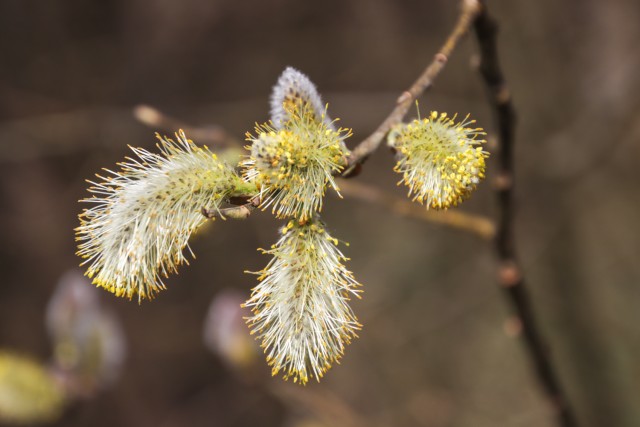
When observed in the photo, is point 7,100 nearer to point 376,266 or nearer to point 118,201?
point 376,266

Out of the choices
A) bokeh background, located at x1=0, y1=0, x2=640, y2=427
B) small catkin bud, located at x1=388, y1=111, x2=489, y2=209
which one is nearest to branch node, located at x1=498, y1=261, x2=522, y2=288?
small catkin bud, located at x1=388, y1=111, x2=489, y2=209

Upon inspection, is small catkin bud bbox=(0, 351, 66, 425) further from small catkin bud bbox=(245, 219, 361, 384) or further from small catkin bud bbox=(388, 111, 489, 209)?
small catkin bud bbox=(388, 111, 489, 209)

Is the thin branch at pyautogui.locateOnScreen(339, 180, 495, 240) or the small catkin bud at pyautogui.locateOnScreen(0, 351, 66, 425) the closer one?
the thin branch at pyautogui.locateOnScreen(339, 180, 495, 240)

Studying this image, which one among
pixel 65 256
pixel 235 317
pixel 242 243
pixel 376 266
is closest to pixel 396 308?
pixel 376 266

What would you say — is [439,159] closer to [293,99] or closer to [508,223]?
[293,99]

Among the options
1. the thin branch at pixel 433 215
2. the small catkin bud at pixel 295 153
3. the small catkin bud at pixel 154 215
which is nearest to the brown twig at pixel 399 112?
the small catkin bud at pixel 295 153

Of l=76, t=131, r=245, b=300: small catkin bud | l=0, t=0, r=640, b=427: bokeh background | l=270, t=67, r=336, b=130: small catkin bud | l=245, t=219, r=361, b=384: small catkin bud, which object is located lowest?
l=245, t=219, r=361, b=384: small catkin bud
